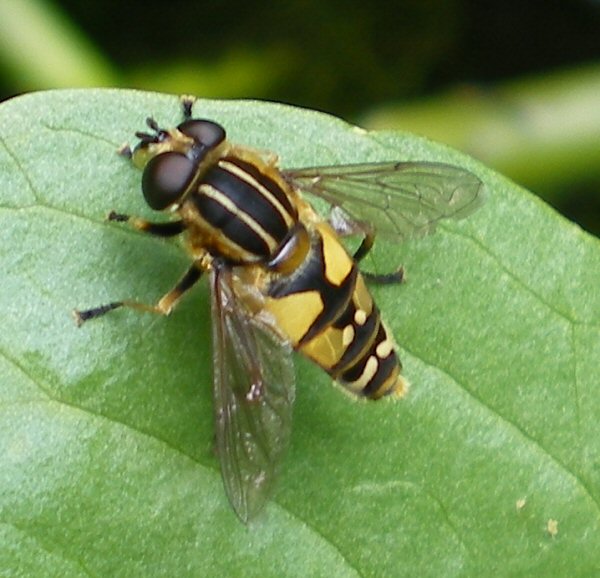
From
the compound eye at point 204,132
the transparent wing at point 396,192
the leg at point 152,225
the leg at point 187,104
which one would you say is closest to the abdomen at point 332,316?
the transparent wing at point 396,192

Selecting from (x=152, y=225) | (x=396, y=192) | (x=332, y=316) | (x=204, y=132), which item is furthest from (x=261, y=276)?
(x=396, y=192)

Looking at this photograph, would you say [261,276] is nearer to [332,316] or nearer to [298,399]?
[332,316]

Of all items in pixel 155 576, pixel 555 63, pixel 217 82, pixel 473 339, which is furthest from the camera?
pixel 555 63

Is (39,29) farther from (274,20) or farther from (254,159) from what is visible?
(254,159)

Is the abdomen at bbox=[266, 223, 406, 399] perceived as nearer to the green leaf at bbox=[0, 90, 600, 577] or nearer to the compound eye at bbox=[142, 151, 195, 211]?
the green leaf at bbox=[0, 90, 600, 577]

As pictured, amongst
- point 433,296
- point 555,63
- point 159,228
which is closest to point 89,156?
point 159,228

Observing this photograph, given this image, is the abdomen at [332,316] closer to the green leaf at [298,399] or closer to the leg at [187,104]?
the green leaf at [298,399]
